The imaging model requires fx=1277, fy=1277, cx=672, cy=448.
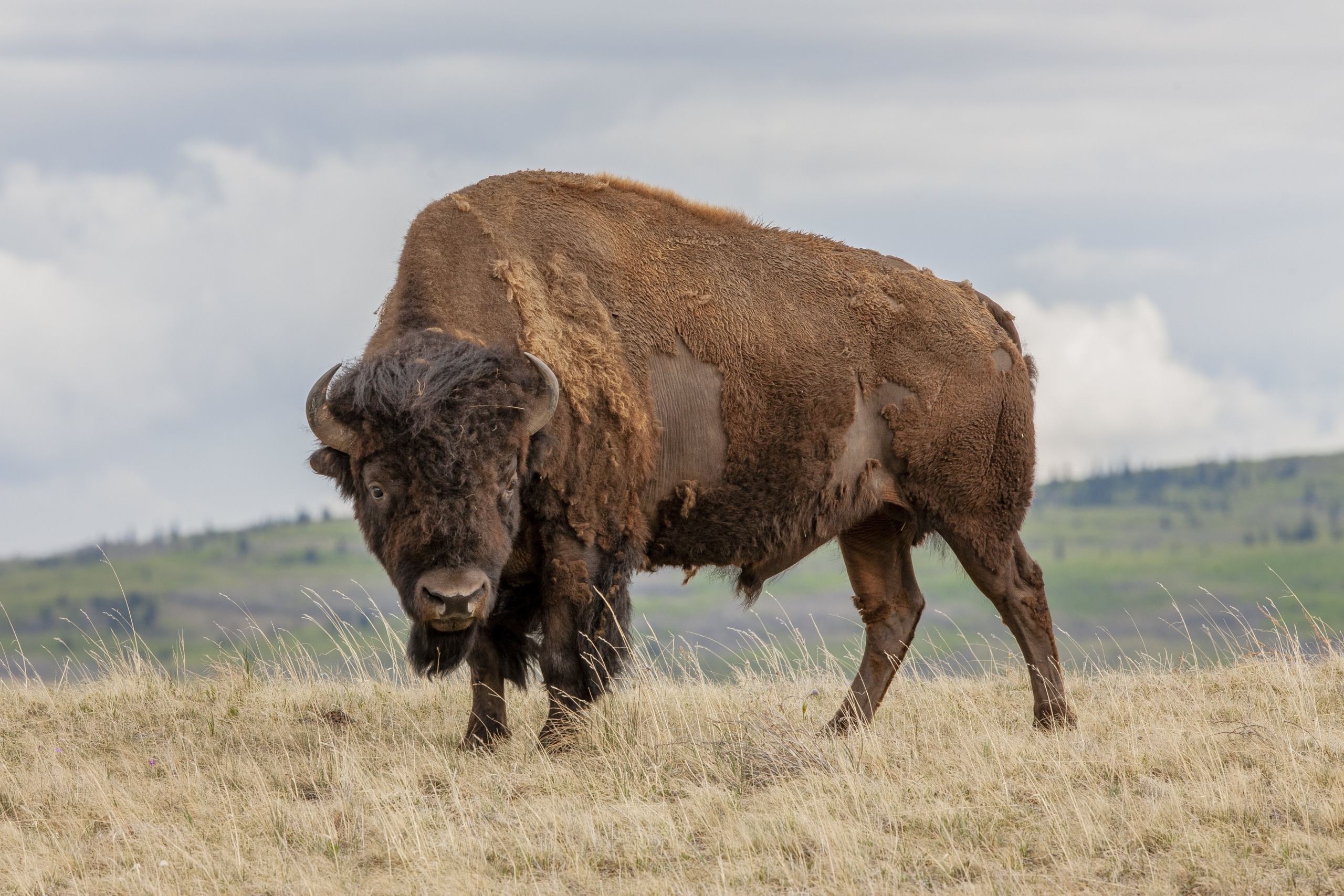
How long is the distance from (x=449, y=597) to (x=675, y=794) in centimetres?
150

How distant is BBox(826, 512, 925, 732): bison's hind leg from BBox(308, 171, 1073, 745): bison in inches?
0.6

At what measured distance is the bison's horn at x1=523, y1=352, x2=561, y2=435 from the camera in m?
6.98

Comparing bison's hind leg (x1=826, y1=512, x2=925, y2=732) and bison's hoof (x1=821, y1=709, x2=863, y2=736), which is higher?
bison's hind leg (x1=826, y1=512, x2=925, y2=732)

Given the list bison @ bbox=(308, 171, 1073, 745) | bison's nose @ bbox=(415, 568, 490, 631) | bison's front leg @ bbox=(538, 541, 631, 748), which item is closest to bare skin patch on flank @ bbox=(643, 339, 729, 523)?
bison @ bbox=(308, 171, 1073, 745)

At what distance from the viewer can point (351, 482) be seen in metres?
7.14

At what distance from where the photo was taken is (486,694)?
7742mm

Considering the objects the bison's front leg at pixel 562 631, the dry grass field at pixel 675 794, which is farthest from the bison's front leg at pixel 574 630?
the dry grass field at pixel 675 794

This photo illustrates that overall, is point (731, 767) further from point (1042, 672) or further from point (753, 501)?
point (1042, 672)

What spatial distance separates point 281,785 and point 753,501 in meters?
3.20

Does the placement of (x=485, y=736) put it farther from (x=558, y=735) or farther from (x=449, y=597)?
(x=449, y=597)

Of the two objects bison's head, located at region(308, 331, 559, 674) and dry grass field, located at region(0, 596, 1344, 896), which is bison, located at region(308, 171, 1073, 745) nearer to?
bison's head, located at region(308, 331, 559, 674)

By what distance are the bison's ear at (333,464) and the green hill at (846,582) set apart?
130903 millimetres

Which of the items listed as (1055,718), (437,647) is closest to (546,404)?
(437,647)

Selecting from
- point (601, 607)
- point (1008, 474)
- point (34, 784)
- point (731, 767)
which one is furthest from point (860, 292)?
point (34, 784)
